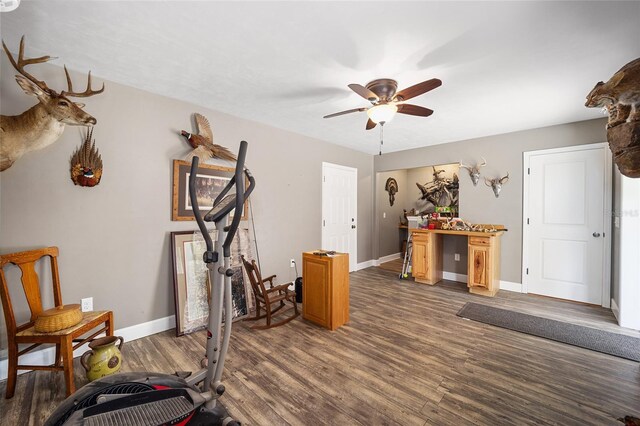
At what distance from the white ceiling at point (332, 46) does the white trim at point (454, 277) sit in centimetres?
309

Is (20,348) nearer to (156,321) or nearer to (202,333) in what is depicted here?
(156,321)

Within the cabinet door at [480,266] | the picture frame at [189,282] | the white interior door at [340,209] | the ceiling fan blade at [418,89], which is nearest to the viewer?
the ceiling fan blade at [418,89]

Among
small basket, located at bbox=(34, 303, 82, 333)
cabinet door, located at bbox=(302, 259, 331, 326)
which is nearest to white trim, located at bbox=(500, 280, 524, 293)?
cabinet door, located at bbox=(302, 259, 331, 326)

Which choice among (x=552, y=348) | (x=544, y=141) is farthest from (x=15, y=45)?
(x=544, y=141)

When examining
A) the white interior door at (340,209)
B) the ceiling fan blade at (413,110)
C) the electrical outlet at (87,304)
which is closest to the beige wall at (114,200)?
the electrical outlet at (87,304)

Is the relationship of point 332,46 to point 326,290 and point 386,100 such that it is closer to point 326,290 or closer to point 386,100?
point 386,100

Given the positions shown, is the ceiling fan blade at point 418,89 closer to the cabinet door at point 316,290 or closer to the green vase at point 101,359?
the cabinet door at point 316,290

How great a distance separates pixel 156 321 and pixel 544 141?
19.1ft

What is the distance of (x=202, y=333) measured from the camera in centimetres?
286

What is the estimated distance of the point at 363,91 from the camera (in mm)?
2223

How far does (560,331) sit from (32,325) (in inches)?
194

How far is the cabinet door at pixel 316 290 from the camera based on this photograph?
2.92 metres

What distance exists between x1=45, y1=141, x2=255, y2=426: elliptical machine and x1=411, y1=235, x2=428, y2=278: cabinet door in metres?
3.89

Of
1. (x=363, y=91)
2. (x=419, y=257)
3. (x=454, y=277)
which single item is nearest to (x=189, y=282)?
(x=363, y=91)
